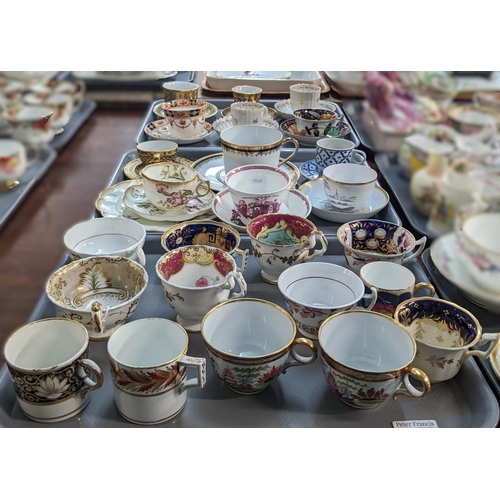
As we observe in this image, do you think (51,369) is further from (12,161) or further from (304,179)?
(304,179)

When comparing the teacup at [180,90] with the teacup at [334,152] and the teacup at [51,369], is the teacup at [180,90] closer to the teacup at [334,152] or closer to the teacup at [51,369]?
the teacup at [334,152]

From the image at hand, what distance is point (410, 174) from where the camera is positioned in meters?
0.37

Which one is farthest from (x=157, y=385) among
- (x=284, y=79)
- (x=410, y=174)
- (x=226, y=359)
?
(x=284, y=79)

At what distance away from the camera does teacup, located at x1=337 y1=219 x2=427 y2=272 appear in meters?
0.73

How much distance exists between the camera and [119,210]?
0.86 meters

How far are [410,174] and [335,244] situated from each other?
0.43 m

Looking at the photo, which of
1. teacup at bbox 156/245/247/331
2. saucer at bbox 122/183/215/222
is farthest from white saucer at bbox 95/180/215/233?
teacup at bbox 156/245/247/331

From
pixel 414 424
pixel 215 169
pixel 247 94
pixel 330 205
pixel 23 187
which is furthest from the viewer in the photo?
pixel 247 94

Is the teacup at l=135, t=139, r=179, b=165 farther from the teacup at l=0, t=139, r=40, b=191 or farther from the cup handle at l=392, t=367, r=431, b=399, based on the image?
the cup handle at l=392, t=367, r=431, b=399

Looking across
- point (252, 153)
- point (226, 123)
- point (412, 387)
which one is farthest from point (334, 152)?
point (412, 387)

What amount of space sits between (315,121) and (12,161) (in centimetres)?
78

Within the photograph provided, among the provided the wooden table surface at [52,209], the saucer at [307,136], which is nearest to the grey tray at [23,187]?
the wooden table surface at [52,209]

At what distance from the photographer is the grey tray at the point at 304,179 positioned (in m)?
0.86

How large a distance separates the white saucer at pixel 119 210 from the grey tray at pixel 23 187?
1.16 ft
